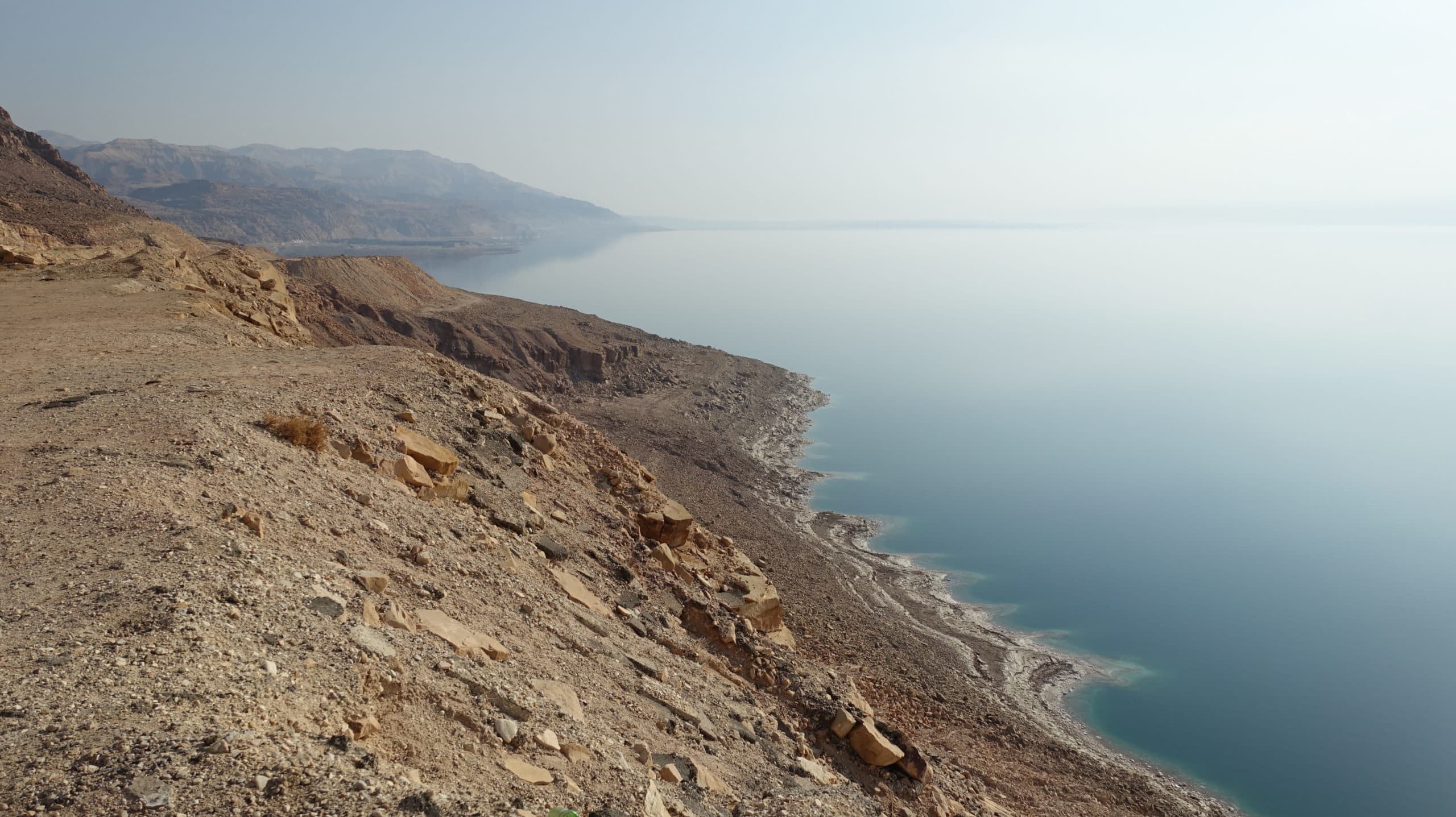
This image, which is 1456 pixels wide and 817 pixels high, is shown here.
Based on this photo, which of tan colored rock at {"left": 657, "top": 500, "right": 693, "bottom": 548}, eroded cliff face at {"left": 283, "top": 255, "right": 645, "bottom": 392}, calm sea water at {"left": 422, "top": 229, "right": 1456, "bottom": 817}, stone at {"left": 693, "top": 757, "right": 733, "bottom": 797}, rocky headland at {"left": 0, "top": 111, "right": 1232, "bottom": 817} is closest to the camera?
rocky headland at {"left": 0, "top": 111, "right": 1232, "bottom": 817}

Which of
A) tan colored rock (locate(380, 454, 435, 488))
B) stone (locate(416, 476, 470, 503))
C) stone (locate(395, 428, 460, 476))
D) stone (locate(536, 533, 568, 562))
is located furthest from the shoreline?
tan colored rock (locate(380, 454, 435, 488))

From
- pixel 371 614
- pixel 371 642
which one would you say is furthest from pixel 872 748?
pixel 371 642

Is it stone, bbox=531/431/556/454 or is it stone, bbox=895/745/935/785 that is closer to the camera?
stone, bbox=895/745/935/785

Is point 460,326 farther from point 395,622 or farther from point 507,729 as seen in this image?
point 507,729

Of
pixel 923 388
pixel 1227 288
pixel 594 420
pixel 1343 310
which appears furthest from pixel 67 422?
pixel 1227 288

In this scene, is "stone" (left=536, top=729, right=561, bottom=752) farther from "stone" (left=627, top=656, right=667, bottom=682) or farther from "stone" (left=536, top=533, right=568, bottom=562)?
"stone" (left=536, top=533, right=568, bottom=562)

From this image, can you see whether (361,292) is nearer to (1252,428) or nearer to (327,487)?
(327,487)
